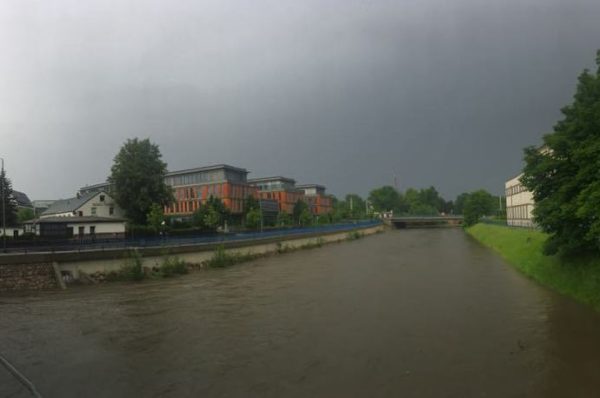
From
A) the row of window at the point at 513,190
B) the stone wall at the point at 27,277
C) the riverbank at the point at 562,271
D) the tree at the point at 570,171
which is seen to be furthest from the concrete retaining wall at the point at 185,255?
the row of window at the point at 513,190

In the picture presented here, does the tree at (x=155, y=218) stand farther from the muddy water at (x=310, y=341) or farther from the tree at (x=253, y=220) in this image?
the muddy water at (x=310, y=341)

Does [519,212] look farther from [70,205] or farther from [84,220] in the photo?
[70,205]

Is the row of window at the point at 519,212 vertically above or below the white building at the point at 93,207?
below

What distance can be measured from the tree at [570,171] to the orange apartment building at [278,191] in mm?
100577

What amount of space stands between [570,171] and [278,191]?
105m

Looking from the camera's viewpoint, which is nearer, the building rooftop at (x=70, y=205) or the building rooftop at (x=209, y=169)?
the building rooftop at (x=70, y=205)

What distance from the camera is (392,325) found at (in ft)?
58.4

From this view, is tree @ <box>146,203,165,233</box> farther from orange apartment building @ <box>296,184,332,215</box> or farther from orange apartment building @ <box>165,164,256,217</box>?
orange apartment building @ <box>296,184,332,215</box>

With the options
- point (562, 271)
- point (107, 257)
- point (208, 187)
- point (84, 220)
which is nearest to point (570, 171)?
point (562, 271)

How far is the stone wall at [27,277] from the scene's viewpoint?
97.8ft

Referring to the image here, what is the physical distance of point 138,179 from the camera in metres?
63.7

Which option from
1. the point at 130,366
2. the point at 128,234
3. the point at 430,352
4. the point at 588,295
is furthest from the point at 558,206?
the point at 128,234

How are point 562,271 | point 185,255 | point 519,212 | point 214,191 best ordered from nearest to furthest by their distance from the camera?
point 562,271 → point 185,255 → point 519,212 → point 214,191

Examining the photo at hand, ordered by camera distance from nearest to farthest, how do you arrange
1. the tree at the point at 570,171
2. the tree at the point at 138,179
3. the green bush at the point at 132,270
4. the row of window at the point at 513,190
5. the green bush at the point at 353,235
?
the tree at the point at 570,171
the green bush at the point at 132,270
the tree at the point at 138,179
the row of window at the point at 513,190
the green bush at the point at 353,235
